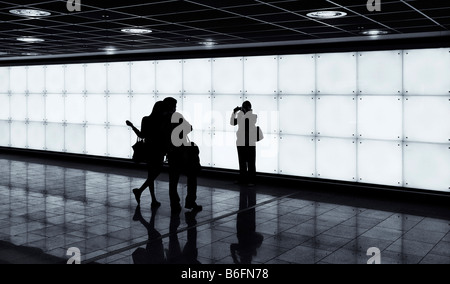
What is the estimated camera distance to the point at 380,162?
34.6ft

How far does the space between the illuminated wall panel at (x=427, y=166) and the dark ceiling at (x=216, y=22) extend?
2.42m

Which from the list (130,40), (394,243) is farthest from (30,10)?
(394,243)

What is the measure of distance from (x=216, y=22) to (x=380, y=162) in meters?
4.96

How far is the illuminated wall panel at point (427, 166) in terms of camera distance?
32.0ft

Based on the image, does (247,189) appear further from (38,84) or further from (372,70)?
(38,84)

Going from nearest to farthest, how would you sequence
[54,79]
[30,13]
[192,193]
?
[30,13] < [192,193] < [54,79]

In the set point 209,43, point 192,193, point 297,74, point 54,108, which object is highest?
point 209,43

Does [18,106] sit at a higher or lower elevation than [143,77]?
lower

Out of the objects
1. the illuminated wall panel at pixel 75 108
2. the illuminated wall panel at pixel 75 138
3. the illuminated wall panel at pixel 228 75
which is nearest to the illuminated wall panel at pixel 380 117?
the illuminated wall panel at pixel 228 75

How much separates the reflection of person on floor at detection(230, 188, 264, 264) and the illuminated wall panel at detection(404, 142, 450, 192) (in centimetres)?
352

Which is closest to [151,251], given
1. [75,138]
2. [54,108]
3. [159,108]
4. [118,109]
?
[159,108]

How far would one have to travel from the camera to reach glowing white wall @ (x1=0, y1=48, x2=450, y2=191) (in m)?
10.0

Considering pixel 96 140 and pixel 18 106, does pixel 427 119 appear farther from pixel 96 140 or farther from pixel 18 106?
pixel 18 106

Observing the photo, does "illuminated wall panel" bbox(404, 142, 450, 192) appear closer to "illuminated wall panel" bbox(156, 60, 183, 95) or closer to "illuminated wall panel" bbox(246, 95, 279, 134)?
"illuminated wall panel" bbox(246, 95, 279, 134)
